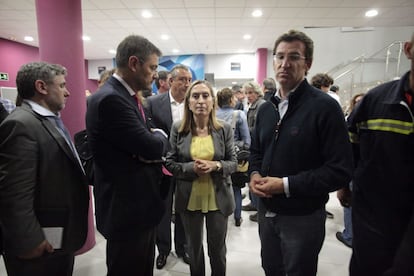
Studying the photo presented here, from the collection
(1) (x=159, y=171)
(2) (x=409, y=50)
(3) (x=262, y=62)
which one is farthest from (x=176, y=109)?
(3) (x=262, y=62)

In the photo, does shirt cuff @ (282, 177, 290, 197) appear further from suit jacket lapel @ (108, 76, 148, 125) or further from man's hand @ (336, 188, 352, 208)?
suit jacket lapel @ (108, 76, 148, 125)

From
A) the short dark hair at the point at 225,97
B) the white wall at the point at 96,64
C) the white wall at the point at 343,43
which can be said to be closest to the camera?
the short dark hair at the point at 225,97

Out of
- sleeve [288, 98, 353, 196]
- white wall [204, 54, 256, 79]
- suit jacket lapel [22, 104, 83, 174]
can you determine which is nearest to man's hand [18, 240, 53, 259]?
suit jacket lapel [22, 104, 83, 174]

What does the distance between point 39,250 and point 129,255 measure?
1.43ft

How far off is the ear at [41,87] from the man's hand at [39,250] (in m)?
0.81

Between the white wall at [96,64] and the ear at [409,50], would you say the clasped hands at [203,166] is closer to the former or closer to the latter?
the ear at [409,50]

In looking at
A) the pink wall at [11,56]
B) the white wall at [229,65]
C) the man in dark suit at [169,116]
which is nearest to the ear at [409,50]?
the man in dark suit at [169,116]

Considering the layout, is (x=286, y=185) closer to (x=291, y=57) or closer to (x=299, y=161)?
(x=299, y=161)

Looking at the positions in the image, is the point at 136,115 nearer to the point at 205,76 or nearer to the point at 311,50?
the point at 311,50

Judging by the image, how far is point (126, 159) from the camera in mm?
1249

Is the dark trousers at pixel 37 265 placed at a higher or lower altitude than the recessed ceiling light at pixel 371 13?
lower

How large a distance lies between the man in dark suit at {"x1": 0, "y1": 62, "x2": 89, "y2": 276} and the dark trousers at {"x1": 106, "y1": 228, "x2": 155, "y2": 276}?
10.1 inches

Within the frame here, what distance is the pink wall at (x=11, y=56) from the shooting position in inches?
Result: 296

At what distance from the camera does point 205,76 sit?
10.1m
